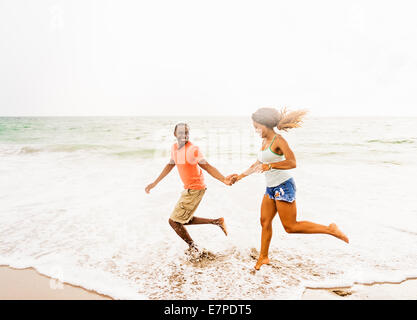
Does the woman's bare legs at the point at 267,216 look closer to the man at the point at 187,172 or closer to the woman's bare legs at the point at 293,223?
the woman's bare legs at the point at 293,223

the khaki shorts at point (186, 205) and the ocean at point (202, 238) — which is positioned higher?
the khaki shorts at point (186, 205)

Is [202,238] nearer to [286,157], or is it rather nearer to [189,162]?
[189,162]

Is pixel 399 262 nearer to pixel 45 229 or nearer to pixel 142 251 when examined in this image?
pixel 142 251

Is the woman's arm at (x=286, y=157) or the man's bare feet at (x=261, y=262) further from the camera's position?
the man's bare feet at (x=261, y=262)

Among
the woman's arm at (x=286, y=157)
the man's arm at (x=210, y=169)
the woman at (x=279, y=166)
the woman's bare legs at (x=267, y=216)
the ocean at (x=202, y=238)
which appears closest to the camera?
the woman's arm at (x=286, y=157)

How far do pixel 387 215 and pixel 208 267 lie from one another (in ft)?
13.2

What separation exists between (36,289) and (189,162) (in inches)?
87.6

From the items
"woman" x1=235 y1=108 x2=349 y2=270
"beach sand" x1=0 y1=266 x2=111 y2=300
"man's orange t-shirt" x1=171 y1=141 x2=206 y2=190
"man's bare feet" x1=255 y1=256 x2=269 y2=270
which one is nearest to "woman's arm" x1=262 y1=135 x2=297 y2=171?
"woman" x1=235 y1=108 x2=349 y2=270

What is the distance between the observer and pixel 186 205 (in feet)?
11.5

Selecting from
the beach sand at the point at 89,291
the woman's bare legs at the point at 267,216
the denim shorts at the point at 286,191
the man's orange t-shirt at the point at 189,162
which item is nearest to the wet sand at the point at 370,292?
the beach sand at the point at 89,291

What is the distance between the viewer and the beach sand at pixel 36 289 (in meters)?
3.06

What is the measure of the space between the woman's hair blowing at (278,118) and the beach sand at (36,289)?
2531mm

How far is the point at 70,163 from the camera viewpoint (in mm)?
12820

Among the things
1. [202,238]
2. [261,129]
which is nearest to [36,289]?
[202,238]
